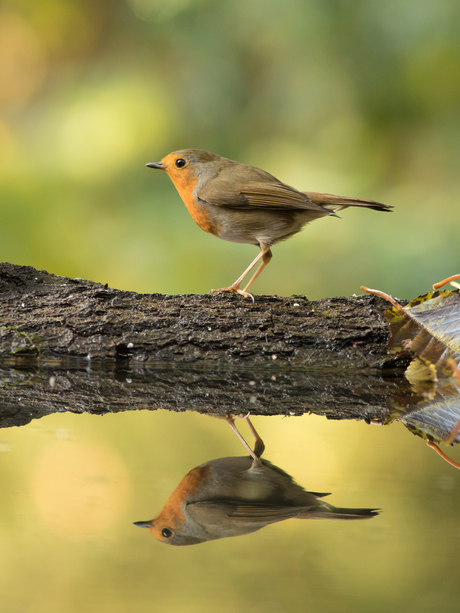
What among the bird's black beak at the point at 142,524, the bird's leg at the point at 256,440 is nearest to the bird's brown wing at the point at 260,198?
the bird's leg at the point at 256,440

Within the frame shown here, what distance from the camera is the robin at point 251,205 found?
2699mm

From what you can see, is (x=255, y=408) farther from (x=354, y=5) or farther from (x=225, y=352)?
(x=354, y=5)

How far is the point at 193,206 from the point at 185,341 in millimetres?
1033

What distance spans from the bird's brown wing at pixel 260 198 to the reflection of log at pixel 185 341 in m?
0.60

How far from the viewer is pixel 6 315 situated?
2068mm

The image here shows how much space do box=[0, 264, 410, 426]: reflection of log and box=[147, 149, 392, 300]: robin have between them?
1.82 ft

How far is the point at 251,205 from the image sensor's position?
8.85 ft

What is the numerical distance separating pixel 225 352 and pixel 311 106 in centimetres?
351

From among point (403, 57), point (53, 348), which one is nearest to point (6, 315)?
point (53, 348)

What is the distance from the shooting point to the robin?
2.70 meters

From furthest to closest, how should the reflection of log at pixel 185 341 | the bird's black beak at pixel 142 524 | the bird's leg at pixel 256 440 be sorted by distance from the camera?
the reflection of log at pixel 185 341
the bird's leg at pixel 256 440
the bird's black beak at pixel 142 524

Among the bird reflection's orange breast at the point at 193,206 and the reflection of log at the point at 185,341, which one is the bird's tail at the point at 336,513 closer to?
the reflection of log at the point at 185,341

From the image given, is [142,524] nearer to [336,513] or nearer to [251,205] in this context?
[336,513]

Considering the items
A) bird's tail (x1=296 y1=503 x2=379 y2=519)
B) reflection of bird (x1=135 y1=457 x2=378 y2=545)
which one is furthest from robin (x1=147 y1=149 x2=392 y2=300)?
bird's tail (x1=296 y1=503 x2=379 y2=519)
